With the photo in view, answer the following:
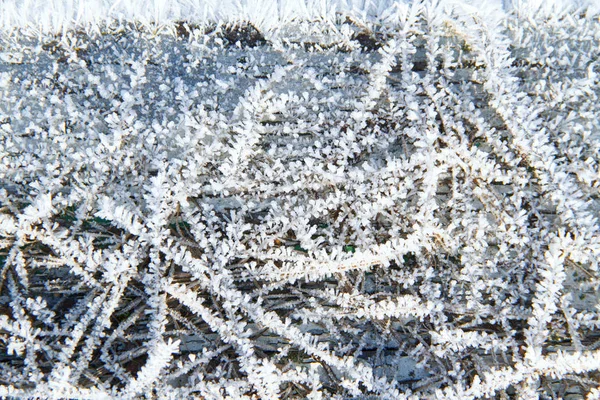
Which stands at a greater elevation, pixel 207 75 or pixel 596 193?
pixel 207 75

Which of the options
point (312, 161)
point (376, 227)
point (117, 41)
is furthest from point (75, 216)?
point (376, 227)

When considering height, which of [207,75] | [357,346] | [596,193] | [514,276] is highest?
[207,75]

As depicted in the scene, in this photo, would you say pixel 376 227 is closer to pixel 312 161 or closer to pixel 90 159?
pixel 312 161

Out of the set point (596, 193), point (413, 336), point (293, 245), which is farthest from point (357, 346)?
point (596, 193)

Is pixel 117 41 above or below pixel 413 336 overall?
above

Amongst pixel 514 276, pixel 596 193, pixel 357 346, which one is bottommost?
pixel 357 346

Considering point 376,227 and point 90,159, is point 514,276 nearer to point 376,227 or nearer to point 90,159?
point 376,227
